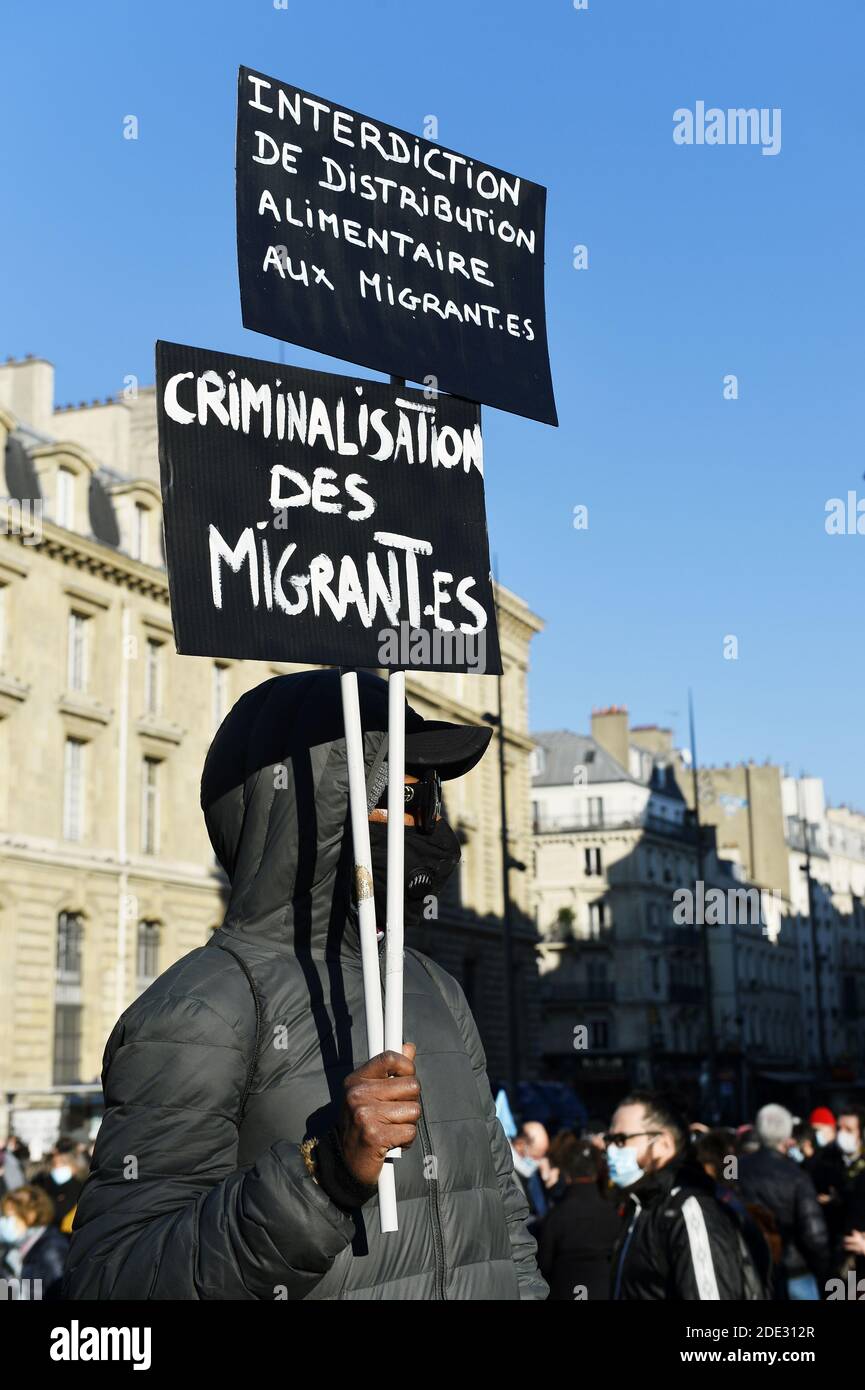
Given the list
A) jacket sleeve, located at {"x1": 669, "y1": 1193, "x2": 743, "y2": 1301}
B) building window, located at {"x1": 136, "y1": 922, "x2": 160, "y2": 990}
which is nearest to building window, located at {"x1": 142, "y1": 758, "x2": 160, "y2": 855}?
building window, located at {"x1": 136, "y1": 922, "x2": 160, "y2": 990}

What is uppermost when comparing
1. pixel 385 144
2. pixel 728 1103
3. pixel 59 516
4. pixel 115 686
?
pixel 59 516

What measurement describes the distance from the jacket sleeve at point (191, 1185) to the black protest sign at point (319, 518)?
0.62 meters

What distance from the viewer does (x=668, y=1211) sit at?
534cm

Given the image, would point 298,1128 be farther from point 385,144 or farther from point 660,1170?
point 660,1170

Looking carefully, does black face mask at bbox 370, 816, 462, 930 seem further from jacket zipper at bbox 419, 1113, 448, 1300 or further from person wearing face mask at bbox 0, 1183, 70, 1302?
person wearing face mask at bbox 0, 1183, 70, 1302

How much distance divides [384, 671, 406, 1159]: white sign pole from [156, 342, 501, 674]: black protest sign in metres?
0.17

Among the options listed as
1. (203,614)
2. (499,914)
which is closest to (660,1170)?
(203,614)

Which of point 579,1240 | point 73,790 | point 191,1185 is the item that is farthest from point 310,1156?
point 73,790

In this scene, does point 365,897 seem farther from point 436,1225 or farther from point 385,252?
point 385,252

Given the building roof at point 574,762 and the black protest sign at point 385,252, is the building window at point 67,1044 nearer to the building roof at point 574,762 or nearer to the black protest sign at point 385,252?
the black protest sign at point 385,252

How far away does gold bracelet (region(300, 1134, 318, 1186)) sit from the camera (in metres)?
2.37

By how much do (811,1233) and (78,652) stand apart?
27.6 meters
